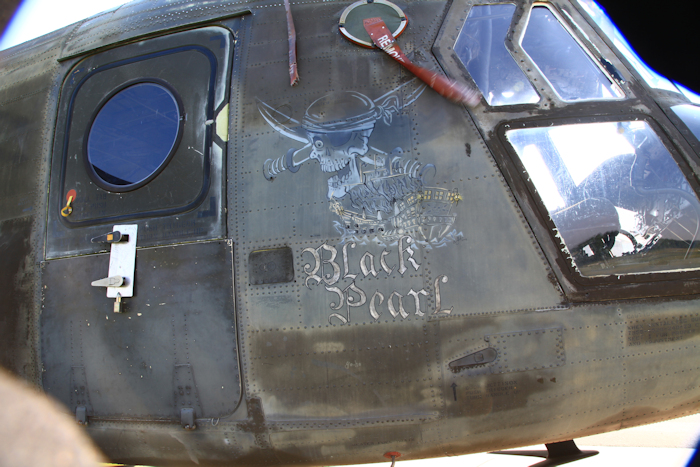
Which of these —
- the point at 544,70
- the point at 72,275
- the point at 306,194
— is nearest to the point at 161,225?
the point at 72,275

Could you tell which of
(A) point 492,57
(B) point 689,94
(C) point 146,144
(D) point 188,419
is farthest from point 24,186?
(B) point 689,94

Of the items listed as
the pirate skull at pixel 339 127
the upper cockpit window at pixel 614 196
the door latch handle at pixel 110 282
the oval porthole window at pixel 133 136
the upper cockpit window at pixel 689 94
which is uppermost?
the oval porthole window at pixel 133 136

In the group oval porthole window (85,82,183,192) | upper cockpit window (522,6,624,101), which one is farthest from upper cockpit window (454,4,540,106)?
oval porthole window (85,82,183,192)

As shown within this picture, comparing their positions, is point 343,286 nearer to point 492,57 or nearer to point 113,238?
point 113,238

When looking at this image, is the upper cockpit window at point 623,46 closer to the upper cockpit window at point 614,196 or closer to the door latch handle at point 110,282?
the upper cockpit window at point 614,196

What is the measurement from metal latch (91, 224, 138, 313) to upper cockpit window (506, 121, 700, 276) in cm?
295

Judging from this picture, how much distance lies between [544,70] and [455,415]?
2.54 meters

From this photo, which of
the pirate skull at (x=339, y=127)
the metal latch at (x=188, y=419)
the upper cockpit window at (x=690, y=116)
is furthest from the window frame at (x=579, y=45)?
the metal latch at (x=188, y=419)

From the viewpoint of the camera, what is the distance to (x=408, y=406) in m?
2.66

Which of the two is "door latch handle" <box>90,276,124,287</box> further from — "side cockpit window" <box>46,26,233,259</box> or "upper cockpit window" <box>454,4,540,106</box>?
"upper cockpit window" <box>454,4,540,106</box>

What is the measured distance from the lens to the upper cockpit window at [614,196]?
261cm

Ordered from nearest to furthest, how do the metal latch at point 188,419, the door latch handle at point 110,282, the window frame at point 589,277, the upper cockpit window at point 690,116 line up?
the window frame at point 589,277 < the upper cockpit window at point 690,116 < the metal latch at point 188,419 < the door latch handle at point 110,282

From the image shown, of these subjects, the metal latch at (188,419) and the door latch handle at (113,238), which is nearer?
the metal latch at (188,419)

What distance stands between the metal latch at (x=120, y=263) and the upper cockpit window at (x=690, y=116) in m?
4.05
